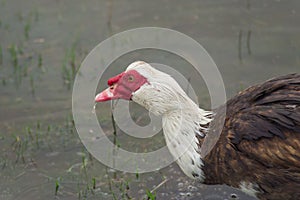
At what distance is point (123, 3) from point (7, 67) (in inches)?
98.6

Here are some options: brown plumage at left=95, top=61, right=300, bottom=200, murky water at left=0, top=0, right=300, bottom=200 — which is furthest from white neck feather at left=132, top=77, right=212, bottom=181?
murky water at left=0, top=0, right=300, bottom=200

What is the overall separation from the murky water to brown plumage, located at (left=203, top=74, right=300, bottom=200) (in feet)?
3.38

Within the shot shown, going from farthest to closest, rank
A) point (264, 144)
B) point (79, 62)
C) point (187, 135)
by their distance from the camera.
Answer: point (79, 62), point (187, 135), point (264, 144)

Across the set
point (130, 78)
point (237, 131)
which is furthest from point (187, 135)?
point (130, 78)

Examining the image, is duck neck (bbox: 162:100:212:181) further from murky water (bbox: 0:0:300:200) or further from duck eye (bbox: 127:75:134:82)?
murky water (bbox: 0:0:300:200)

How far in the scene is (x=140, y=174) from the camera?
21.5ft

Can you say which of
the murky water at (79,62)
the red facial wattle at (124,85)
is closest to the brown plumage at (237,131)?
the red facial wattle at (124,85)

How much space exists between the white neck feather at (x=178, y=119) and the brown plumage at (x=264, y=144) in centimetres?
15

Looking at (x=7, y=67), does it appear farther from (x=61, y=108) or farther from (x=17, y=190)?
(x=17, y=190)

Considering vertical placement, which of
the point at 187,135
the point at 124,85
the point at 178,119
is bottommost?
the point at 187,135

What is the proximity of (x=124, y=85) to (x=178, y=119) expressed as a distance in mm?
546

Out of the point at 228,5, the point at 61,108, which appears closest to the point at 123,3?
the point at 228,5

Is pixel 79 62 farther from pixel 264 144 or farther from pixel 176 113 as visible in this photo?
pixel 264 144

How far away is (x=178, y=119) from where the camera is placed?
5.41m
